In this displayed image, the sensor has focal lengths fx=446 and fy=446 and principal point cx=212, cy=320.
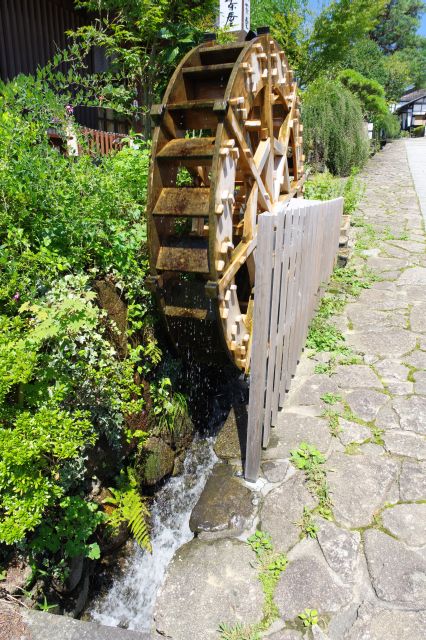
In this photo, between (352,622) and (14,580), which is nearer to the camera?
(352,622)

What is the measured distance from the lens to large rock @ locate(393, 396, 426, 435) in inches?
134

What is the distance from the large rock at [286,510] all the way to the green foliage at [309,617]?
0.37 metres

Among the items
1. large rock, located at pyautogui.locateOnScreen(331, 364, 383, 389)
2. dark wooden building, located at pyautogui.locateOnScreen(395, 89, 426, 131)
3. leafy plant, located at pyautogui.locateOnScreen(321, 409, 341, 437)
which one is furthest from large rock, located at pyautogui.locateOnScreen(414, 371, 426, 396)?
dark wooden building, located at pyautogui.locateOnScreen(395, 89, 426, 131)

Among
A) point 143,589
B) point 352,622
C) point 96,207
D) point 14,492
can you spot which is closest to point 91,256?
point 96,207

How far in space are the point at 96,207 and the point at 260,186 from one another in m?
1.71

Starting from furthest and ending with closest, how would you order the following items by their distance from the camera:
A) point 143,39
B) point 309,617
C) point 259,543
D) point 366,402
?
point 143,39 → point 366,402 → point 259,543 → point 309,617

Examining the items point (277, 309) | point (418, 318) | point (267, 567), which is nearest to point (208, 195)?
point (277, 309)

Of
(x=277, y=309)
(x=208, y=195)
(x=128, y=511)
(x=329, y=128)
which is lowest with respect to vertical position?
(x=128, y=511)

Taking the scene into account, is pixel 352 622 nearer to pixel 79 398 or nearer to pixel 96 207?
pixel 79 398

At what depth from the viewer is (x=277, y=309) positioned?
3.11 m

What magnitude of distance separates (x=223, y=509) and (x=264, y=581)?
0.57 m

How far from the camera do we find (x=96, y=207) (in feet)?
10.7

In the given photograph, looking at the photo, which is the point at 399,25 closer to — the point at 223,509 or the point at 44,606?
the point at 223,509

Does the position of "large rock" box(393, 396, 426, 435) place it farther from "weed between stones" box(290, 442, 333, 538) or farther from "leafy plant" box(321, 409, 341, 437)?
"weed between stones" box(290, 442, 333, 538)
